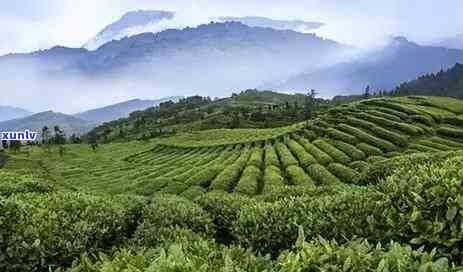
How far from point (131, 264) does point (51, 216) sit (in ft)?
19.1

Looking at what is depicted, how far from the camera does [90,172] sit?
89.8m

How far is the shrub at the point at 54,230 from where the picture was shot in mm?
11438

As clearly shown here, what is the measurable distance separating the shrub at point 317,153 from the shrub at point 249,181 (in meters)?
7.93

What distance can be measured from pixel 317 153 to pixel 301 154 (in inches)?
89.3

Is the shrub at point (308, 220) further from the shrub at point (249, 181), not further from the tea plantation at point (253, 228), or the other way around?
the shrub at point (249, 181)

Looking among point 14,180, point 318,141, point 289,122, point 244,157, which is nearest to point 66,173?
point 244,157

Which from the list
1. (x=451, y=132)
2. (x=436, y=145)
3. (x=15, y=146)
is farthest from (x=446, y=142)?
(x=15, y=146)

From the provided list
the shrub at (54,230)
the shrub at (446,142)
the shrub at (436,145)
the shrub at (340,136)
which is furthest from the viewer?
the shrub at (340,136)

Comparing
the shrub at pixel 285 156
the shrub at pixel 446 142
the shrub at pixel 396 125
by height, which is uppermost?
the shrub at pixel 396 125

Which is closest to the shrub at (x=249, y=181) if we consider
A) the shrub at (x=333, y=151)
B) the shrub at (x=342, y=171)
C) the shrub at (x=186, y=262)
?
the shrub at (x=342, y=171)

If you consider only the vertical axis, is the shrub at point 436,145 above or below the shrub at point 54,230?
below

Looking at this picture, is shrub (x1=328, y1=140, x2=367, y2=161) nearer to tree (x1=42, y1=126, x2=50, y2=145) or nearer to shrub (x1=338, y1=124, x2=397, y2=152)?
shrub (x1=338, y1=124, x2=397, y2=152)

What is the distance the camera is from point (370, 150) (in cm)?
7038

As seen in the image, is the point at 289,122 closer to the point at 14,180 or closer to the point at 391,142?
the point at 391,142
